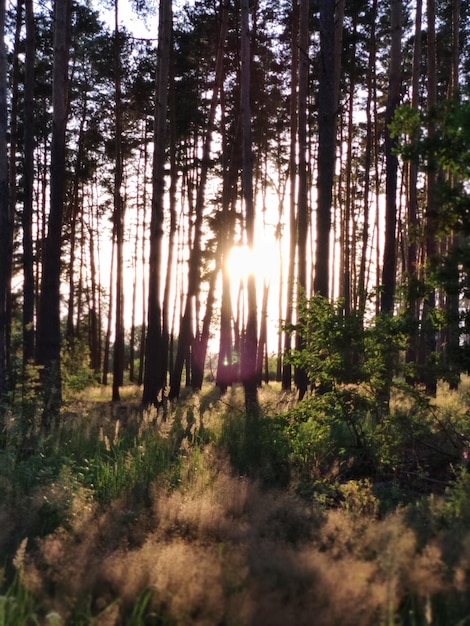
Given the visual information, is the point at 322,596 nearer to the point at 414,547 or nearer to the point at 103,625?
the point at 414,547

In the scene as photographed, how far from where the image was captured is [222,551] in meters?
3.99

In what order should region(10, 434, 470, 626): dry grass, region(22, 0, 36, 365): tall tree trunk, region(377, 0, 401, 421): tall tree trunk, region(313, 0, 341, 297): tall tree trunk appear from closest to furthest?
region(10, 434, 470, 626): dry grass < region(313, 0, 341, 297): tall tree trunk < region(377, 0, 401, 421): tall tree trunk < region(22, 0, 36, 365): tall tree trunk

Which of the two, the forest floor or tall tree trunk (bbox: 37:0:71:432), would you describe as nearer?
the forest floor

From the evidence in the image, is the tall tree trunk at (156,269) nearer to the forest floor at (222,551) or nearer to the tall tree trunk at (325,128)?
the tall tree trunk at (325,128)

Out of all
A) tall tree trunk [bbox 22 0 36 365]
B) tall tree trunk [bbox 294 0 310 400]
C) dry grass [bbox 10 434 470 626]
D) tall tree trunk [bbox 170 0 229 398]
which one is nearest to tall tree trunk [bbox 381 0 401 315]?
tall tree trunk [bbox 294 0 310 400]

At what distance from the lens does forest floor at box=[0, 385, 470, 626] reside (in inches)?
129

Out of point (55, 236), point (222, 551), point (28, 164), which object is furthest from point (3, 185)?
point (222, 551)

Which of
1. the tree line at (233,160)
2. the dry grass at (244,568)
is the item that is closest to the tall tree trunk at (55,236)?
the tree line at (233,160)

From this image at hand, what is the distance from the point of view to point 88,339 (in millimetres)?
37688

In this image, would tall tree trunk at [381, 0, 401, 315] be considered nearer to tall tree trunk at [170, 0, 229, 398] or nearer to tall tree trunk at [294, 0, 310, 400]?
tall tree trunk at [294, 0, 310, 400]

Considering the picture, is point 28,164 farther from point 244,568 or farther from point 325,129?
point 244,568

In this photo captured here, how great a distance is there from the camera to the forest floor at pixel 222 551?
3285 mm

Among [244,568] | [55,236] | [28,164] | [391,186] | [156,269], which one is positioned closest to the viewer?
[244,568]

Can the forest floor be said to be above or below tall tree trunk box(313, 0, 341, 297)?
below
